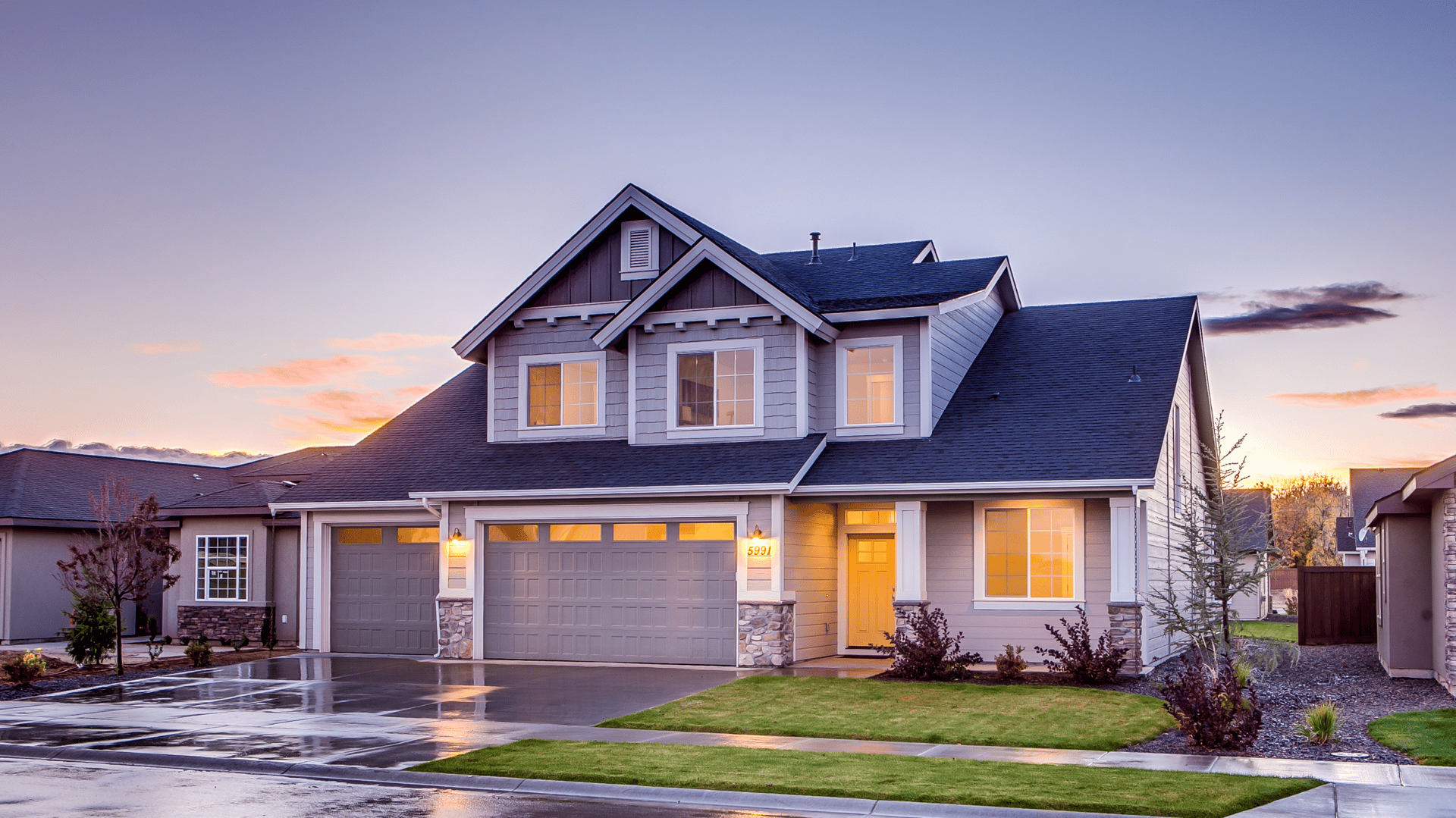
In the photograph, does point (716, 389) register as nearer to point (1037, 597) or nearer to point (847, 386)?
point (847, 386)

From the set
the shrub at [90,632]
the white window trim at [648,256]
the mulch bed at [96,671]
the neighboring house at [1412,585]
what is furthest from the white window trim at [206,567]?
the neighboring house at [1412,585]

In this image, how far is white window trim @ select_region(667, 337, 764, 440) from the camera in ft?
69.6

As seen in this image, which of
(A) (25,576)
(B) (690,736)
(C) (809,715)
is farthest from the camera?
(A) (25,576)

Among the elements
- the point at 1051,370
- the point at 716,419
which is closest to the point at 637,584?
the point at 716,419

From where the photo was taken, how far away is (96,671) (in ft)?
65.1

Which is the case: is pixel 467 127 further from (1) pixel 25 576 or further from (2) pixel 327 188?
(1) pixel 25 576

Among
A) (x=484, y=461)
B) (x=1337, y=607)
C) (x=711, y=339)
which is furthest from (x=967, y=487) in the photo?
(x=1337, y=607)

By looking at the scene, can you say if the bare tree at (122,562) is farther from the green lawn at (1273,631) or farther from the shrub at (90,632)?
the green lawn at (1273,631)

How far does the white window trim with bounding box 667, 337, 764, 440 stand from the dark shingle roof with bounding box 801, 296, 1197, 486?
1452 millimetres

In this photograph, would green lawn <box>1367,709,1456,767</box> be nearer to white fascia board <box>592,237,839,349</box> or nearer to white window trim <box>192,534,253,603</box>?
white fascia board <box>592,237,839,349</box>

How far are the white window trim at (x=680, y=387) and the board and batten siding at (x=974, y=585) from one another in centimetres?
348

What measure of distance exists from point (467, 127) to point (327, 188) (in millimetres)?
3273

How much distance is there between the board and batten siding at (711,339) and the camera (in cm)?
2102

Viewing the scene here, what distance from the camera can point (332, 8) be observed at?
812 inches
